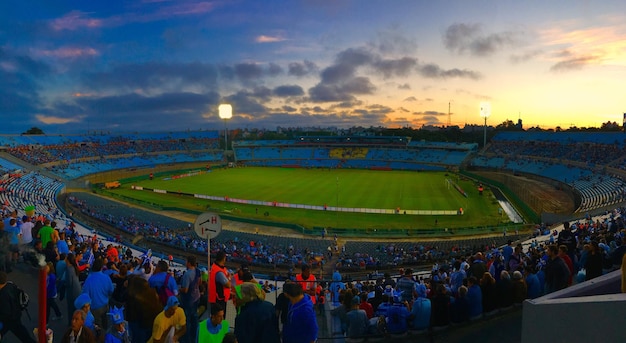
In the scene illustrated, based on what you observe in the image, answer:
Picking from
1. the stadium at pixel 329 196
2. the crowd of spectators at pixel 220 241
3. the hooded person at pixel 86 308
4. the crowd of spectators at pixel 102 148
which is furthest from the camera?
the crowd of spectators at pixel 102 148

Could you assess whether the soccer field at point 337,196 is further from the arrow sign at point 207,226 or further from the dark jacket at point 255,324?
the dark jacket at point 255,324

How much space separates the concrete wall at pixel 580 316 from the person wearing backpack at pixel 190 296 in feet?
15.6

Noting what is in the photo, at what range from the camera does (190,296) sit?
6145 mm

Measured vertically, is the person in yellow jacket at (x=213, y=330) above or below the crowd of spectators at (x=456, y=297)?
above

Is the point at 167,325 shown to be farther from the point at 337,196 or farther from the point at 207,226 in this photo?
the point at 337,196

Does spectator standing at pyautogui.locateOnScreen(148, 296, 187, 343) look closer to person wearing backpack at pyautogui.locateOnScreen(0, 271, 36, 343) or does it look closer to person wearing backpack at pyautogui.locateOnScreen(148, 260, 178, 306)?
person wearing backpack at pyautogui.locateOnScreen(148, 260, 178, 306)

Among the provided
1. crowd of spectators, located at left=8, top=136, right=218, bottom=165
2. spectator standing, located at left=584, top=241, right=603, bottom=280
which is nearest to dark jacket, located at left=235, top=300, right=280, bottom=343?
A: spectator standing, located at left=584, top=241, right=603, bottom=280

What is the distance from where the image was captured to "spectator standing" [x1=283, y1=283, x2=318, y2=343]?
440 cm

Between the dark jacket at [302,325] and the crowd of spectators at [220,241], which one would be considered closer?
the dark jacket at [302,325]

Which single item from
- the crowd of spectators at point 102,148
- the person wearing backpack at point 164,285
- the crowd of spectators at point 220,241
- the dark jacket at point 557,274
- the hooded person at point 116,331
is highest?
the crowd of spectators at point 102,148

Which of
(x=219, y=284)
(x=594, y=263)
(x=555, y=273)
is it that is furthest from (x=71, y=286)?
(x=594, y=263)

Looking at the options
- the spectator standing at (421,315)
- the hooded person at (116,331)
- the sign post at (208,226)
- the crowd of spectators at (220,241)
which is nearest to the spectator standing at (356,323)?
the spectator standing at (421,315)

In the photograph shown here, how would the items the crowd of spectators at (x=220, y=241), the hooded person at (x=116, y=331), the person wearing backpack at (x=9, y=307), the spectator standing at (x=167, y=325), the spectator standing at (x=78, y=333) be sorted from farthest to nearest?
the crowd of spectators at (x=220, y=241), the person wearing backpack at (x=9, y=307), the hooded person at (x=116, y=331), the spectator standing at (x=167, y=325), the spectator standing at (x=78, y=333)

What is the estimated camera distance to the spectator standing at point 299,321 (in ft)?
14.4
